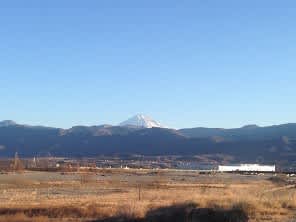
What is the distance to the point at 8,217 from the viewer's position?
35500 mm

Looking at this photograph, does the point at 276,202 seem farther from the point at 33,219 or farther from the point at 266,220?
the point at 33,219

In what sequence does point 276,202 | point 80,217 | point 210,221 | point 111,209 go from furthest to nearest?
point 276,202
point 111,209
point 80,217
point 210,221

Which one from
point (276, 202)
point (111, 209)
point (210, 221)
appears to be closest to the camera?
point (210, 221)

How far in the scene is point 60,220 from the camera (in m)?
35.2

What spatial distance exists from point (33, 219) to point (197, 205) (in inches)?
353

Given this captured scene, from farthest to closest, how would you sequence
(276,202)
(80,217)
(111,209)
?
(276,202), (111,209), (80,217)

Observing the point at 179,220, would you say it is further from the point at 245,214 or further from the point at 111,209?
the point at 111,209

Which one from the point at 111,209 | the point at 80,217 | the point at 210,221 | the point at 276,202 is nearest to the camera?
the point at 210,221

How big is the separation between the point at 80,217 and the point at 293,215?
38.0ft

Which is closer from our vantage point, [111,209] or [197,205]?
[197,205]

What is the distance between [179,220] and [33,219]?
7387 millimetres

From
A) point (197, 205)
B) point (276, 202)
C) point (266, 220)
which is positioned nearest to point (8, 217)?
point (197, 205)

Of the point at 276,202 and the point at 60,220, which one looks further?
the point at 276,202

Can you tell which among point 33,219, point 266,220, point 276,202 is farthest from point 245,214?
point 33,219
